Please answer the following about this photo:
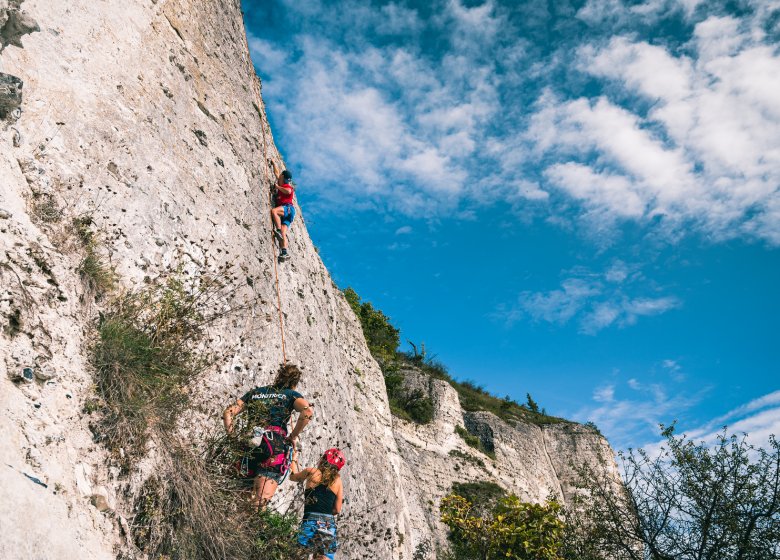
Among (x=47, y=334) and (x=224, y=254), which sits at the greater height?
(x=224, y=254)

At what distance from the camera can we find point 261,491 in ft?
17.4

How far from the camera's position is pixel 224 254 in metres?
7.37

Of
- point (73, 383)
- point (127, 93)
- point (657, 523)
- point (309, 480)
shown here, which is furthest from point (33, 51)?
point (657, 523)

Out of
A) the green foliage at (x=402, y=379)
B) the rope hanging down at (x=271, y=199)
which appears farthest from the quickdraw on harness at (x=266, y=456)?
the green foliage at (x=402, y=379)

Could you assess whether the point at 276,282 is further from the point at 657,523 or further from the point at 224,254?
the point at 657,523

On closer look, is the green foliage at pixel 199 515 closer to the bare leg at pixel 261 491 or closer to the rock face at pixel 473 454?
the bare leg at pixel 261 491

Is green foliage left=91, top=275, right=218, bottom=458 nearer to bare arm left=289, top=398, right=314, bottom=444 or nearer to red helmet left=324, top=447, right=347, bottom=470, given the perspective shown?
bare arm left=289, top=398, right=314, bottom=444

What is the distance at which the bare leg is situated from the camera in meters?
5.24

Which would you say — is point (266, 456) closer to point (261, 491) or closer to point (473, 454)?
point (261, 491)

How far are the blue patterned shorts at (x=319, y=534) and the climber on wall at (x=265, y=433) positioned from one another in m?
0.69

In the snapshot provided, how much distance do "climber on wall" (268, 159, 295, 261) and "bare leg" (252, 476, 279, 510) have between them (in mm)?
5292

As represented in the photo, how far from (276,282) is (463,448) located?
20.7m

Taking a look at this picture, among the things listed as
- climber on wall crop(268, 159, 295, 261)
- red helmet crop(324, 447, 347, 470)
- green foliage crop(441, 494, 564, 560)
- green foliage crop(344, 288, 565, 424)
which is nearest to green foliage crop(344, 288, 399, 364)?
green foliage crop(344, 288, 565, 424)

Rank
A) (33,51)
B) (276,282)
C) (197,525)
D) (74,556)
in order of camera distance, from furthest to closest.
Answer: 1. (276,282)
2. (33,51)
3. (197,525)
4. (74,556)
